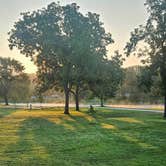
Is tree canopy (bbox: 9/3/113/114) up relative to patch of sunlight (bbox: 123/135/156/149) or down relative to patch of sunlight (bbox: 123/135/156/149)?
up

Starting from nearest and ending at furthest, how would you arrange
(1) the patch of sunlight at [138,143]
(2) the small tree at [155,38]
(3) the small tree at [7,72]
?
(1) the patch of sunlight at [138,143], (2) the small tree at [155,38], (3) the small tree at [7,72]

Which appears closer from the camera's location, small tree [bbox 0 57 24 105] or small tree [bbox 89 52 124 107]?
small tree [bbox 89 52 124 107]

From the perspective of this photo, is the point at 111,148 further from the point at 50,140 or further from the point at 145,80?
the point at 145,80

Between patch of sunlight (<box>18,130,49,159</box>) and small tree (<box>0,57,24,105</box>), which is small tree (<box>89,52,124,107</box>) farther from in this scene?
small tree (<box>0,57,24,105</box>)

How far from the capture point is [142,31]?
129ft

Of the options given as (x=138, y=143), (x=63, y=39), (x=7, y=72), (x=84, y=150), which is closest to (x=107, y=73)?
(x=63, y=39)

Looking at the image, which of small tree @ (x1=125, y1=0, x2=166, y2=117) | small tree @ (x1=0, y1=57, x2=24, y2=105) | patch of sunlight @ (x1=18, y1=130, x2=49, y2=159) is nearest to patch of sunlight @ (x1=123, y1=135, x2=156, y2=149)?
patch of sunlight @ (x1=18, y1=130, x2=49, y2=159)

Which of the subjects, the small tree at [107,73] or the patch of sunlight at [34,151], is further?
the small tree at [107,73]

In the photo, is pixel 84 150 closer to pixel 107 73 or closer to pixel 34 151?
pixel 34 151

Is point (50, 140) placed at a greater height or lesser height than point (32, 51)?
lesser

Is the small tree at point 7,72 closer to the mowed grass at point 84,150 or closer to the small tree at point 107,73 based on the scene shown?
the small tree at point 107,73

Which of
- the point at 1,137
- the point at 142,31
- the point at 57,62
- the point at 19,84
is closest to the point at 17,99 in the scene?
the point at 19,84

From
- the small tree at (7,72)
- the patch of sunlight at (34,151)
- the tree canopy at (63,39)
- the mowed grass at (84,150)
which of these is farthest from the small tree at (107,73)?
the small tree at (7,72)

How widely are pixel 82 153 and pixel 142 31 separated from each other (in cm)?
2550
